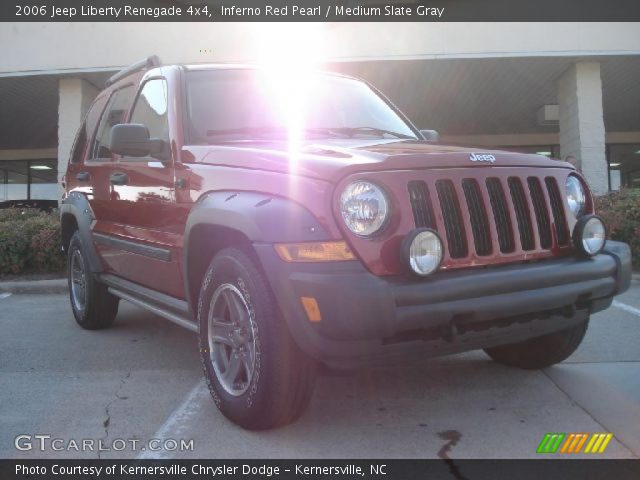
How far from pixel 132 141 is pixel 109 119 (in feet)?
5.49

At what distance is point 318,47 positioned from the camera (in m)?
11.6

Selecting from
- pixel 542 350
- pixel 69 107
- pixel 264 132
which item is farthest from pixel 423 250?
pixel 69 107

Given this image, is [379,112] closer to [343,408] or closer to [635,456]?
[343,408]

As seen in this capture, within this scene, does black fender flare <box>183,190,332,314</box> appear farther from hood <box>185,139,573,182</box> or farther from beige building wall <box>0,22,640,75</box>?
beige building wall <box>0,22,640,75</box>

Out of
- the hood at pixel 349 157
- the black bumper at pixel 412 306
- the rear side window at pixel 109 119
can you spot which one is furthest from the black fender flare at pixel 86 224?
the black bumper at pixel 412 306

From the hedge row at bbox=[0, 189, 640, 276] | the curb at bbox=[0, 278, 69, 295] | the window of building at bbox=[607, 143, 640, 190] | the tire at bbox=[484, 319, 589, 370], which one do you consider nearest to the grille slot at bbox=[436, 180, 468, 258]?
the tire at bbox=[484, 319, 589, 370]

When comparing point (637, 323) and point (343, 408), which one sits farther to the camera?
point (637, 323)

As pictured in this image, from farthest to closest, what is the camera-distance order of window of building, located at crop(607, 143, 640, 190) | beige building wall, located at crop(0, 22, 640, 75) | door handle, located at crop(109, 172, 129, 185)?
window of building, located at crop(607, 143, 640, 190) → beige building wall, located at crop(0, 22, 640, 75) → door handle, located at crop(109, 172, 129, 185)

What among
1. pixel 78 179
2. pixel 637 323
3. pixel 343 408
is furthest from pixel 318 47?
pixel 343 408

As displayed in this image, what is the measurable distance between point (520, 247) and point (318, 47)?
9410mm

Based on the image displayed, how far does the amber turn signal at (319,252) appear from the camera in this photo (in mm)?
2609

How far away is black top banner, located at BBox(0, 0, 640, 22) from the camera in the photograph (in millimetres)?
11328

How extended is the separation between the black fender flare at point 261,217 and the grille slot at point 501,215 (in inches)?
34.6

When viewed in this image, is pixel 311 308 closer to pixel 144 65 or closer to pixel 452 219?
pixel 452 219
